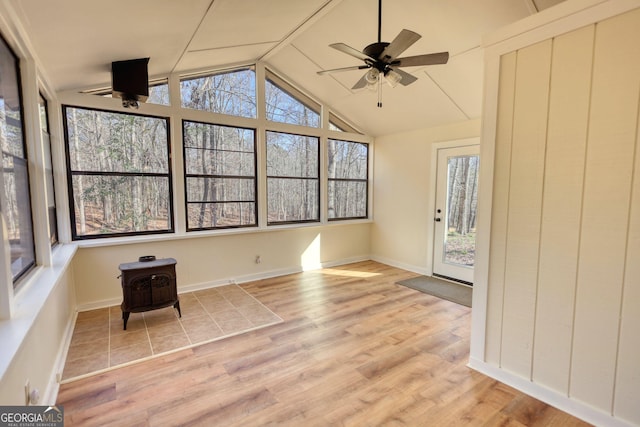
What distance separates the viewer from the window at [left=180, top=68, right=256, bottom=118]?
4090mm

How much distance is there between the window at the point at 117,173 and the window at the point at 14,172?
52.5 inches

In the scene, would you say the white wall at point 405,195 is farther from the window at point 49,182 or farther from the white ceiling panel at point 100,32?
the window at point 49,182

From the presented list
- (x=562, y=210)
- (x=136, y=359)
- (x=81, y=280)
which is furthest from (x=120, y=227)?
(x=562, y=210)

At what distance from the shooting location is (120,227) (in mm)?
3715

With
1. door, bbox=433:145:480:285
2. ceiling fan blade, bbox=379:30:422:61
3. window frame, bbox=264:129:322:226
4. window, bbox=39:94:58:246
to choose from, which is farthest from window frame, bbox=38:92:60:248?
door, bbox=433:145:480:285

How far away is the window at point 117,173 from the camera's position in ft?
11.3

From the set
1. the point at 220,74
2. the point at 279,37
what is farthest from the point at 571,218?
the point at 220,74

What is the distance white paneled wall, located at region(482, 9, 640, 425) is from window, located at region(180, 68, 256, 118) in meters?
3.38

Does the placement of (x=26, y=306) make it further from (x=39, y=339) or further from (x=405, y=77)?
(x=405, y=77)

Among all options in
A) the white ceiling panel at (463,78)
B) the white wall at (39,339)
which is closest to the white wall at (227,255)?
the white wall at (39,339)

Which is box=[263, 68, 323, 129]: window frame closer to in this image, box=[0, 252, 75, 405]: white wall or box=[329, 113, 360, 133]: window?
box=[329, 113, 360, 133]: window

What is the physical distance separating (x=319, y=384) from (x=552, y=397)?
1537 millimetres

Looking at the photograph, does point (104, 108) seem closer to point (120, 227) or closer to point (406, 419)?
point (120, 227)

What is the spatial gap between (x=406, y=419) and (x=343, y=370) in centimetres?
60
